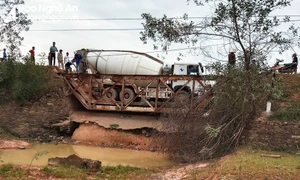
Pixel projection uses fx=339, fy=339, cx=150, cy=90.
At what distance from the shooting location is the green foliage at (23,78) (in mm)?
19297

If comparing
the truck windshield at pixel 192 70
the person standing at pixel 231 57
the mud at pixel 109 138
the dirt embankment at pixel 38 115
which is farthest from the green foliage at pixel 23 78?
the person standing at pixel 231 57

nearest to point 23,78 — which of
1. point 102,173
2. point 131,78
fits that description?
point 131,78

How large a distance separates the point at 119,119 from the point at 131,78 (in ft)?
7.92

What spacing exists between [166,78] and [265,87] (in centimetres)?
638

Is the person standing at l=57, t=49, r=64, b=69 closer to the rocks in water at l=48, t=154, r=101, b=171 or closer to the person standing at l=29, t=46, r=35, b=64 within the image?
the person standing at l=29, t=46, r=35, b=64

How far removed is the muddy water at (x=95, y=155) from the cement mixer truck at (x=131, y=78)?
2.91m

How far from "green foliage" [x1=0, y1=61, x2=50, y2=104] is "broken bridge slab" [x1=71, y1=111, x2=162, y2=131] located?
8.88ft

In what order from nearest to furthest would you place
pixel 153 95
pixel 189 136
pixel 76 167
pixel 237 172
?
1. pixel 237 172
2. pixel 76 167
3. pixel 189 136
4. pixel 153 95

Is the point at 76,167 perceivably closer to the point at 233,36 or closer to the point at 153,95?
the point at 233,36

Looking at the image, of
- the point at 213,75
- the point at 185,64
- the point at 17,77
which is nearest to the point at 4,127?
the point at 17,77

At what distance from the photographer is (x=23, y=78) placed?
19.5 m

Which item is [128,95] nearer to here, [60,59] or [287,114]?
[60,59]

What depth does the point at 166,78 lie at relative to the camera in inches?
673

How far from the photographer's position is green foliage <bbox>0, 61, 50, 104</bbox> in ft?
63.3
